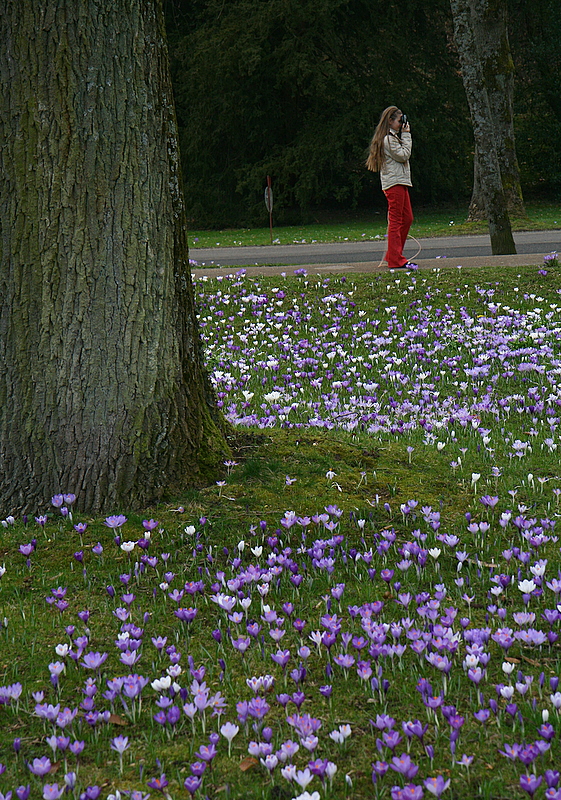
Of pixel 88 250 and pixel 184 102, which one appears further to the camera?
pixel 184 102

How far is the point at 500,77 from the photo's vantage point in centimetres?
2206

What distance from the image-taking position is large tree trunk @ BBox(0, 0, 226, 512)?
4.05m

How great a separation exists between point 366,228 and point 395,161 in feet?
58.0

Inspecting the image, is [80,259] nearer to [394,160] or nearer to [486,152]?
[394,160]

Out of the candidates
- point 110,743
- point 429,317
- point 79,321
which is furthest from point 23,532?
point 429,317

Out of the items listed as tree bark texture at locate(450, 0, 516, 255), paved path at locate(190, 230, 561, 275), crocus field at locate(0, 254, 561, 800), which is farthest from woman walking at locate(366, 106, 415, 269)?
crocus field at locate(0, 254, 561, 800)

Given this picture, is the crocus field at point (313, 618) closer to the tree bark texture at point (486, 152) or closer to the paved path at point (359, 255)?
the paved path at point (359, 255)

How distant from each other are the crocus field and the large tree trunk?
277mm

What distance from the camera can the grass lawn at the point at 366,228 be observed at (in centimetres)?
2281

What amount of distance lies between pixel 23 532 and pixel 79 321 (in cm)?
108

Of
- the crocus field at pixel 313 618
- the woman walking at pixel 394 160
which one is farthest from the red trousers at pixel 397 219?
the crocus field at pixel 313 618

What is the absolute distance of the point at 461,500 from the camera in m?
4.52

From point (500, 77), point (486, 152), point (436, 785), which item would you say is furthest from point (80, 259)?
point (500, 77)

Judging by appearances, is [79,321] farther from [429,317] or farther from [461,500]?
[429,317]
